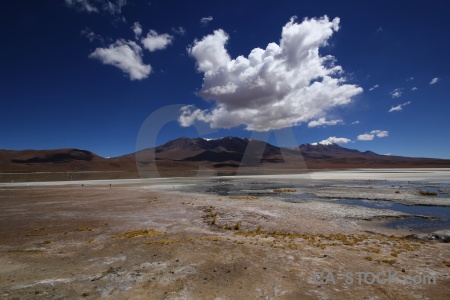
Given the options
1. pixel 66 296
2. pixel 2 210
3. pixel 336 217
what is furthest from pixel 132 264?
pixel 2 210

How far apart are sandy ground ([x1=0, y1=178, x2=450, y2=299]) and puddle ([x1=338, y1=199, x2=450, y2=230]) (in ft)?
7.31

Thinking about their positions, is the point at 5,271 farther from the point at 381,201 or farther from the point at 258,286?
the point at 381,201

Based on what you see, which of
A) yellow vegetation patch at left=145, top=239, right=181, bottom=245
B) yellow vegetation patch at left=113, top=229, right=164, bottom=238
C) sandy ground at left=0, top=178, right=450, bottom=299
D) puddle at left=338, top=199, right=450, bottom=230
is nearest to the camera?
sandy ground at left=0, top=178, right=450, bottom=299

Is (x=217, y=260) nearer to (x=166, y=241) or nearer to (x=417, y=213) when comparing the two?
(x=166, y=241)

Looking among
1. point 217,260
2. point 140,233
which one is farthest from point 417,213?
point 140,233

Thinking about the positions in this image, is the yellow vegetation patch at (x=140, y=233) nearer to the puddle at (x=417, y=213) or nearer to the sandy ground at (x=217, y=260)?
the sandy ground at (x=217, y=260)

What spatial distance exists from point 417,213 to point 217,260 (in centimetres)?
2108

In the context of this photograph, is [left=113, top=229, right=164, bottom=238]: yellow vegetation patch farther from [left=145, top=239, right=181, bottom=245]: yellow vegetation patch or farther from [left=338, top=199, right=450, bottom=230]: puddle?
[left=338, top=199, right=450, bottom=230]: puddle

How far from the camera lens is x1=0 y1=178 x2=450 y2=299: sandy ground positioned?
8.84 metres

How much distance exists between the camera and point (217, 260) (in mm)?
11672

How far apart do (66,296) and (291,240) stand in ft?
37.1

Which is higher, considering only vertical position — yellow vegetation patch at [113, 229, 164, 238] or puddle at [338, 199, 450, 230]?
yellow vegetation patch at [113, 229, 164, 238]

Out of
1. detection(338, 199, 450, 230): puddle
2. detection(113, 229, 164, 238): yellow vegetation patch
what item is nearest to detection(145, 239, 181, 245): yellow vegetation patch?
detection(113, 229, 164, 238): yellow vegetation patch

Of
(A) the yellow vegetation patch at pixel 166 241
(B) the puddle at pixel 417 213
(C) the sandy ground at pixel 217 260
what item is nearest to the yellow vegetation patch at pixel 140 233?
(C) the sandy ground at pixel 217 260
